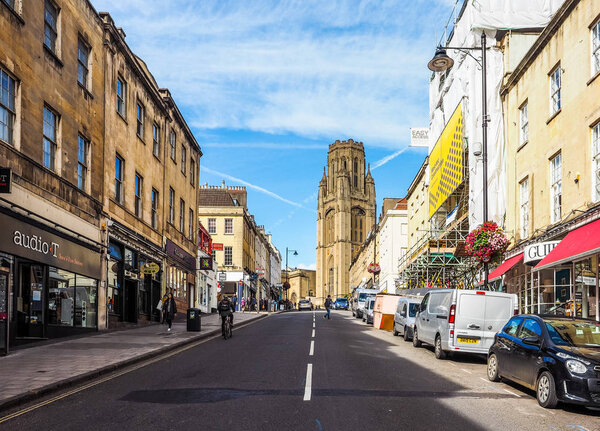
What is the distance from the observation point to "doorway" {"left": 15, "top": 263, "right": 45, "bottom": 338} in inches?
660

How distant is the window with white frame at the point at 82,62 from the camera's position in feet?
70.1

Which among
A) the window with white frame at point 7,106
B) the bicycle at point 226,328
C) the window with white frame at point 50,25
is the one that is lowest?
the bicycle at point 226,328

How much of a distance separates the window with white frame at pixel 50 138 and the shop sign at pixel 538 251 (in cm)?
1433

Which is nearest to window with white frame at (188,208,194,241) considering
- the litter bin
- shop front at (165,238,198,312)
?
shop front at (165,238,198,312)

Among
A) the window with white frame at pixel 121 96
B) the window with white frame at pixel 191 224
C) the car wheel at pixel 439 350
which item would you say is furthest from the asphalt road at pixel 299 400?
the window with white frame at pixel 191 224

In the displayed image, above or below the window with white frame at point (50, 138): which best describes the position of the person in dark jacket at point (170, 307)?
below

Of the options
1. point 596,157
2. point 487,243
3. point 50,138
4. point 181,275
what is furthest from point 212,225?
point 596,157

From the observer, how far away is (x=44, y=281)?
17828 millimetres

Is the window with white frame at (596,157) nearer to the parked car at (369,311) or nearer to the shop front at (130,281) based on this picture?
the shop front at (130,281)

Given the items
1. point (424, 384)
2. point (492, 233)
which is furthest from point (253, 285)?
point (424, 384)

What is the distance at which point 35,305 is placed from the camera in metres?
17.5

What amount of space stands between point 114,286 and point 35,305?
685 cm

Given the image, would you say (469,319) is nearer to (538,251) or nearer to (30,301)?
(538,251)

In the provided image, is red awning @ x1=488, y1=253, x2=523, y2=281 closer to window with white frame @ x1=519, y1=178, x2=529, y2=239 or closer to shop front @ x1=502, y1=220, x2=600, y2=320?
shop front @ x1=502, y1=220, x2=600, y2=320
